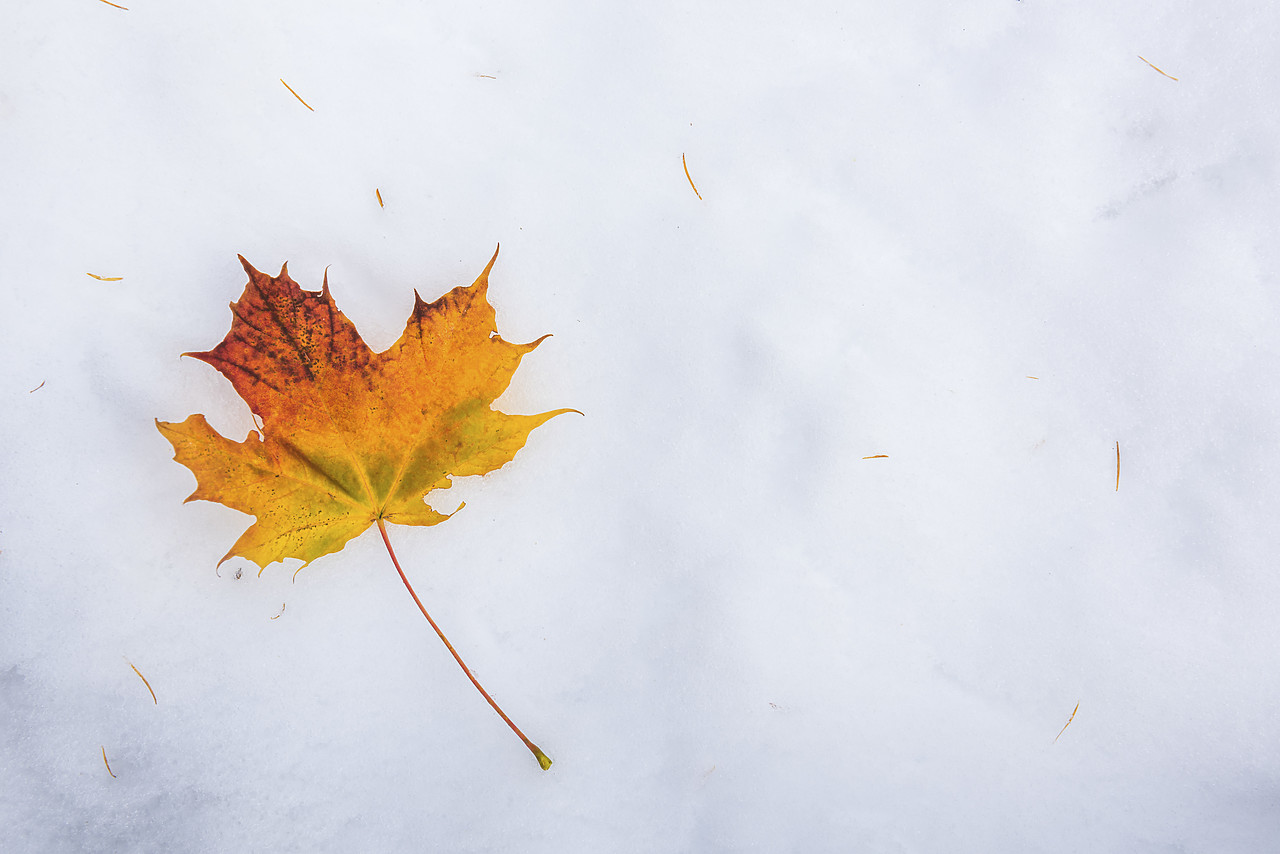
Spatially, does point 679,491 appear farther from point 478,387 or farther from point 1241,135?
point 1241,135

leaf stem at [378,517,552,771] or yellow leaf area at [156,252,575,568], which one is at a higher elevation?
yellow leaf area at [156,252,575,568]

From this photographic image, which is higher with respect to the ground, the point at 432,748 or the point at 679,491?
the point at 679,491

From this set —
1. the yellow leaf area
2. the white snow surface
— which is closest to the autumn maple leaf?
the yellow leaf area

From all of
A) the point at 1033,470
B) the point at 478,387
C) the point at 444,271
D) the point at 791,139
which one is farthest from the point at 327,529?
the point at 1033,470

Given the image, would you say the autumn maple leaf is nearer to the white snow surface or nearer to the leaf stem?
the leaf stem

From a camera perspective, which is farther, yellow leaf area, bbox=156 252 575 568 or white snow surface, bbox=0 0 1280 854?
white snow surface, bbox=0 0 1280 854

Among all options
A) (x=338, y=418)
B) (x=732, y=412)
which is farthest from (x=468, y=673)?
(x=732, y=412)
